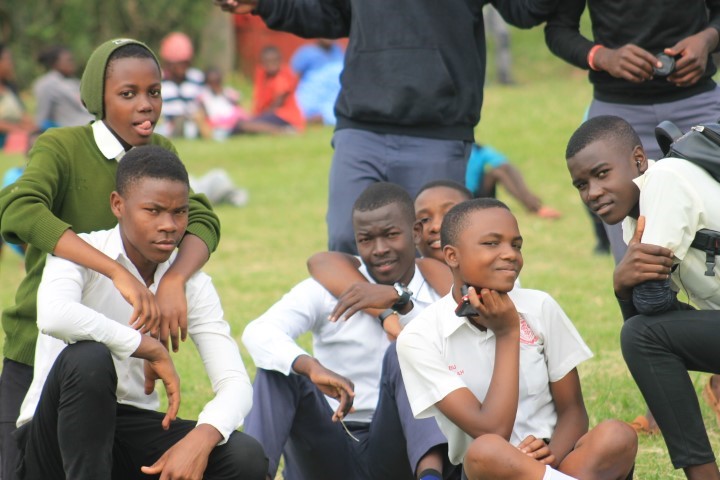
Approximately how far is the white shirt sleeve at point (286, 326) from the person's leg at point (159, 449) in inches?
14.5

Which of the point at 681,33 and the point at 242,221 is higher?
the point at 681,33

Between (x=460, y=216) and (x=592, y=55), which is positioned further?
(x=592, y=55)

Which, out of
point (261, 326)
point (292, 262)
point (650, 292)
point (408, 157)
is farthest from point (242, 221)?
point (650, 292)

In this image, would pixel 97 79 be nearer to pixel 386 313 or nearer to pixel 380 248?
pixel 380 248

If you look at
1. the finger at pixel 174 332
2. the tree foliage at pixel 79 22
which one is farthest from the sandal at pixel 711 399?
the tree foliage at pixel 79 22

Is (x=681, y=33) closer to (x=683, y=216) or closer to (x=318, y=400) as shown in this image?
(x=683, y=216)

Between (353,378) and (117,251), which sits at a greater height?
(117,251)

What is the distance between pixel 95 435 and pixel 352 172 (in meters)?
1.99

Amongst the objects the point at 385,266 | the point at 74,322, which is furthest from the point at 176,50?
the point at 74,322

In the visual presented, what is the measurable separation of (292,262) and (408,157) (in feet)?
15.7

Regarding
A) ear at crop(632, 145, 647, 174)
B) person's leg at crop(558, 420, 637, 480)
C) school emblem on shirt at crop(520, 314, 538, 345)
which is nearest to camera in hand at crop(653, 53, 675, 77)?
ear at crop(632, 145, 647, 174)

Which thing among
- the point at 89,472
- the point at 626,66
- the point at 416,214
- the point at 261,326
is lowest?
the point at 89,472

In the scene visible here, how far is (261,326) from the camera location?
444 cm

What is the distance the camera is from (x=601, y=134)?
417 centimetres
